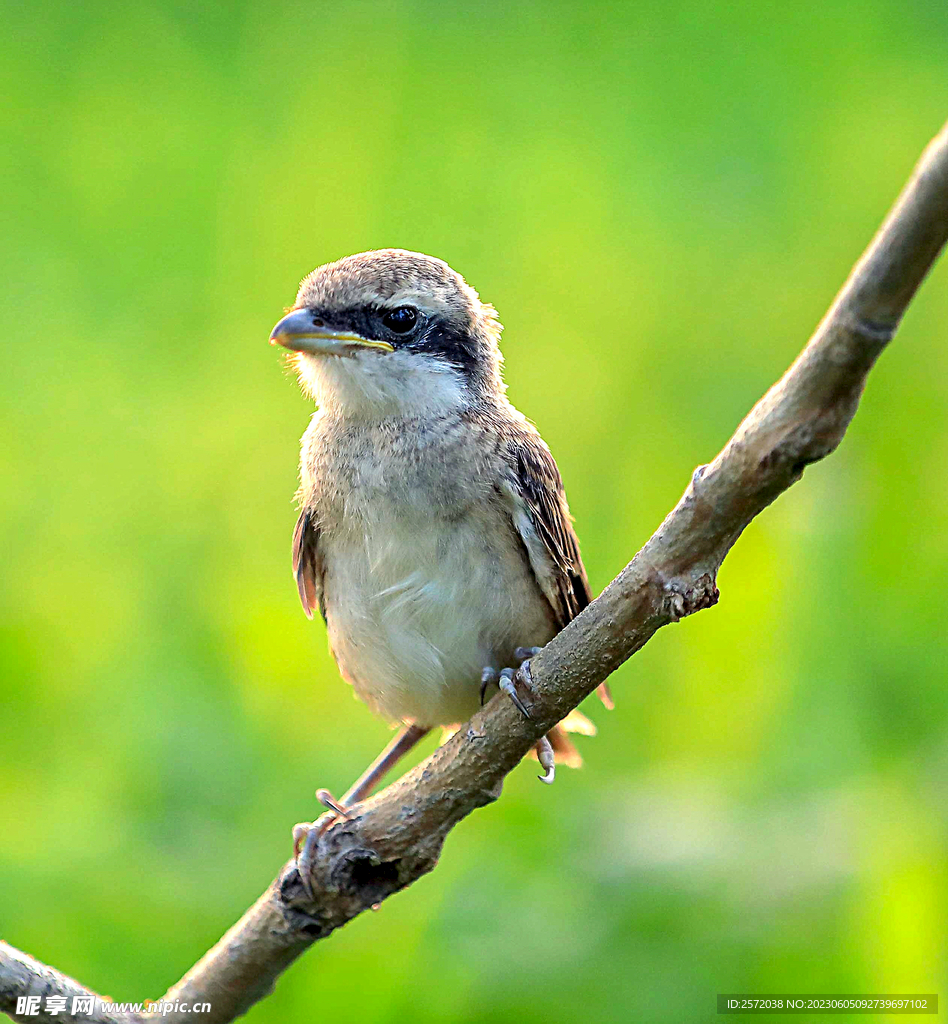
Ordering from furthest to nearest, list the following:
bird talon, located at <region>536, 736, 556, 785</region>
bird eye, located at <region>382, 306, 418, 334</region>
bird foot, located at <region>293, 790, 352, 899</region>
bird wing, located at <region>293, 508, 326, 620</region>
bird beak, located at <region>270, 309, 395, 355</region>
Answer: bird wing, located at <region>293, 508, 326, 620</region>
bird eye, located at <region>382, 306, 418, 334</region>
bird beak, located at <region>270, 309, 395, 355</region>
bird talon, located at <region>536, 736, 556, 785</region>
bird foot, located at <region>293, 790, 352, 899</region>

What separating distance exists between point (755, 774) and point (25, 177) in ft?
18.3

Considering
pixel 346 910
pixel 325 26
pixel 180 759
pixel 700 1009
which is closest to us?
pixel 346 910

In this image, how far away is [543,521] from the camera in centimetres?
372

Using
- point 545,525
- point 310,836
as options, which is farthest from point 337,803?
point 545,525

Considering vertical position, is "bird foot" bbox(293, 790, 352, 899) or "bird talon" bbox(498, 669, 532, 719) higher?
"bird talon" bbox(498, 669, 532, 719)

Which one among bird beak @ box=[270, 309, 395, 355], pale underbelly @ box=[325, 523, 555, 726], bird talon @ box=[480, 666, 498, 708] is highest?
bird beak @ box=[270, 309, 395, 355]

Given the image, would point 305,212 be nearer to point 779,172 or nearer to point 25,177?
point 25,177

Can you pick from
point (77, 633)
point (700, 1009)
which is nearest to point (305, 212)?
point (77, 633)

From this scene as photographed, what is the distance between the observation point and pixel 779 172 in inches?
289

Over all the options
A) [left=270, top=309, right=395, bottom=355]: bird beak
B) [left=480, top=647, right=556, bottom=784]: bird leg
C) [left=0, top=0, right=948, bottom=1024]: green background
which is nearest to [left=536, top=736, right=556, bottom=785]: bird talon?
[left=480, top=647, right=556, bottom=784]: bird leg

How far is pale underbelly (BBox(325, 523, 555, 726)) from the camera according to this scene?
366 cm

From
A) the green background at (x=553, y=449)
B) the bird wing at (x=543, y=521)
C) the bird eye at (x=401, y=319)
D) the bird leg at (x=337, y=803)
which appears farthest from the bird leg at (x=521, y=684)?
the bird eye at (x=401, y=319)

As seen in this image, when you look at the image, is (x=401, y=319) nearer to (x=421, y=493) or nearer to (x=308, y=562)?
(x=421, y=493)

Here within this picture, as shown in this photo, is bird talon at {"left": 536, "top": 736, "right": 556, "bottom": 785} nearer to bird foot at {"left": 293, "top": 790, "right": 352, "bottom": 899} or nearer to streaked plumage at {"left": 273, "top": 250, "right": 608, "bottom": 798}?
streaked plumage at {"left": 273, "top": 250, "right": 608, "bottom": 798}
